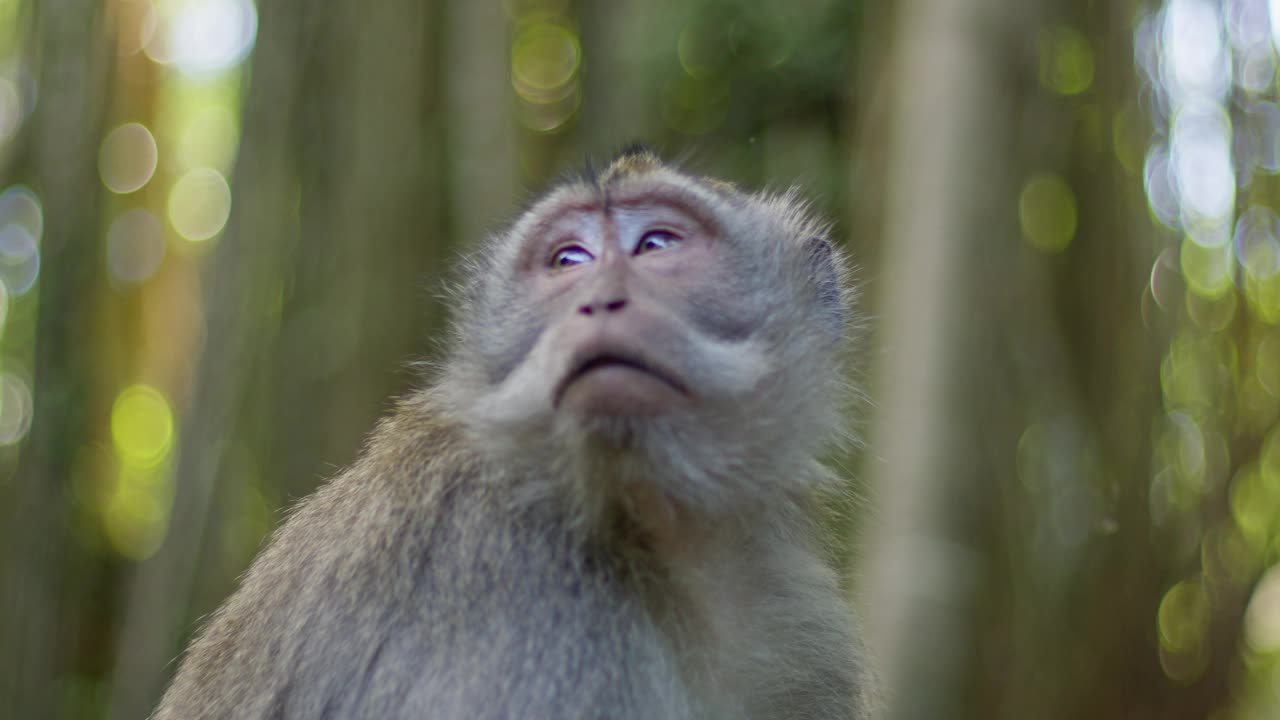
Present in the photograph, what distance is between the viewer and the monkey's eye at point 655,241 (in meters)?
2.32

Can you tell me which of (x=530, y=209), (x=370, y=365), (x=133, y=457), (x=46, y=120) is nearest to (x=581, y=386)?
(x=530, y=209)

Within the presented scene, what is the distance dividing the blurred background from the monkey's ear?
0.42ft

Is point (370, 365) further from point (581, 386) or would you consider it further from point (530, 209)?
point (581, 386)

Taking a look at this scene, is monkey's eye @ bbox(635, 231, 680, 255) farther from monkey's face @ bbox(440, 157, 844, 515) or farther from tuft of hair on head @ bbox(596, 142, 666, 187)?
tuft of hair on head @ bbox(596, 142, 666, 187)

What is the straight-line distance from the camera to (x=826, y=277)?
9.09ft

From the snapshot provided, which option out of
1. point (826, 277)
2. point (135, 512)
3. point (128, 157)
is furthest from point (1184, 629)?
point (135, 512)

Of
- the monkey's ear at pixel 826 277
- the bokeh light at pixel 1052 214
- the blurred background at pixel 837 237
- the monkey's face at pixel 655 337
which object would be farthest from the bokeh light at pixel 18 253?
the bokeh light at pixel 1052 214

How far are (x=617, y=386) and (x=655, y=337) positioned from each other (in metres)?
0.12

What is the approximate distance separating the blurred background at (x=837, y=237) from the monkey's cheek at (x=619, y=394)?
0.41m

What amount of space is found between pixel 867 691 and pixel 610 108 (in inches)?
102

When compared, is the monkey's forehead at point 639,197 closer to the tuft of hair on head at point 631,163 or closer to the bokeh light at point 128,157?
the tuft of hair on head at point 631,163

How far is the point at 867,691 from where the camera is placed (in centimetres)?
272

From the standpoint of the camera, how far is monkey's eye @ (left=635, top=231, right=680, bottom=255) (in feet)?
7.63

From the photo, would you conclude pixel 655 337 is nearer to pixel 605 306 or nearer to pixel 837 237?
pixel 605 306
